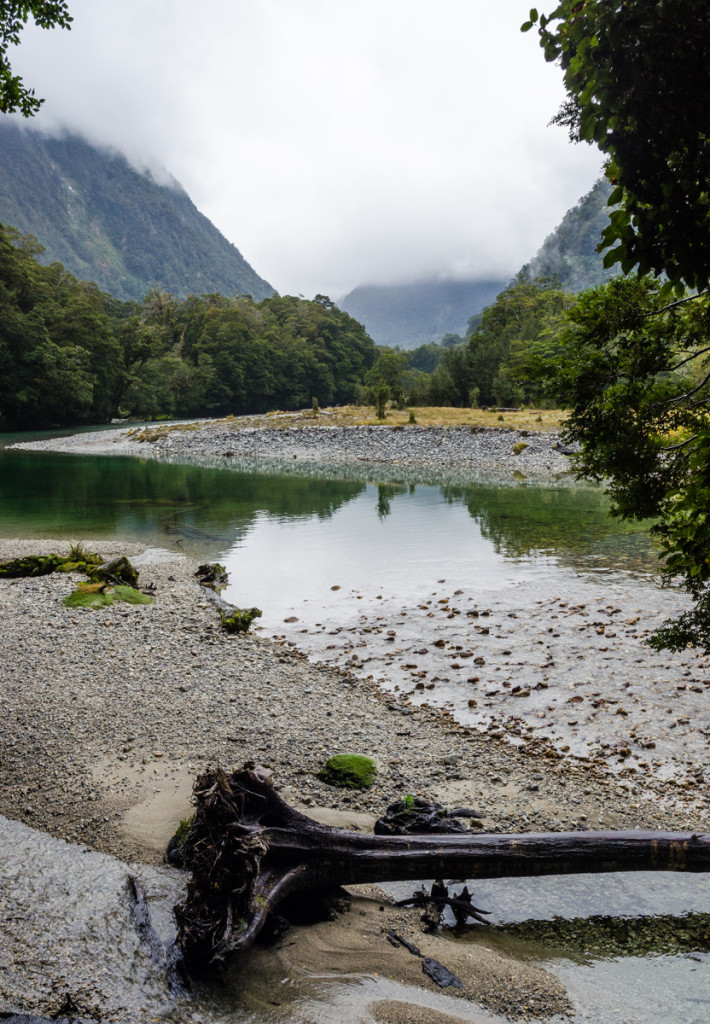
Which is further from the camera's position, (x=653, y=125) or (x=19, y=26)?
(x=19, y=26)

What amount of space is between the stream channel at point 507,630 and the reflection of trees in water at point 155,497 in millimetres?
232

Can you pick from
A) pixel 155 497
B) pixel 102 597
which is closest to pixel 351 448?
pixel 155 497

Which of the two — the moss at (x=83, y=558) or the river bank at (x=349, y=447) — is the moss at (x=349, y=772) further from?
the river bank at (x=349, y=447)

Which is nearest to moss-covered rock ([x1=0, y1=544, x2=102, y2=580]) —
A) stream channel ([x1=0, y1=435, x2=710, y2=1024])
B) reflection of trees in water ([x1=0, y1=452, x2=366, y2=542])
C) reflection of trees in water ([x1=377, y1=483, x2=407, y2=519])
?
stream channel ([x1=0, y1=435, x2=710, y2=1024])

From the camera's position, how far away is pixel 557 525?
80.4ft

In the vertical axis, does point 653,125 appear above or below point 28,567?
above

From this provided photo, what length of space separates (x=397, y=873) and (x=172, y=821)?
239 centimetres

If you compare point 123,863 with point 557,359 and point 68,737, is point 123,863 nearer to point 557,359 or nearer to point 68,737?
point 68,737

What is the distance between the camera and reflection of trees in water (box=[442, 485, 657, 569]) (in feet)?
63.8

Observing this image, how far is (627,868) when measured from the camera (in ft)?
18.1

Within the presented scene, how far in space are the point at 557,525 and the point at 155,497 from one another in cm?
1999

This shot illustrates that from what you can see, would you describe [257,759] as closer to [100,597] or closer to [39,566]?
[100,597]

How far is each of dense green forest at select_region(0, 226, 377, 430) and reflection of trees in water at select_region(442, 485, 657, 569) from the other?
6283 cm

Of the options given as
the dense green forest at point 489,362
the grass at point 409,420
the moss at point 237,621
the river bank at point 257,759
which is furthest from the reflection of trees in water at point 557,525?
the dense green forest at point 489,362
